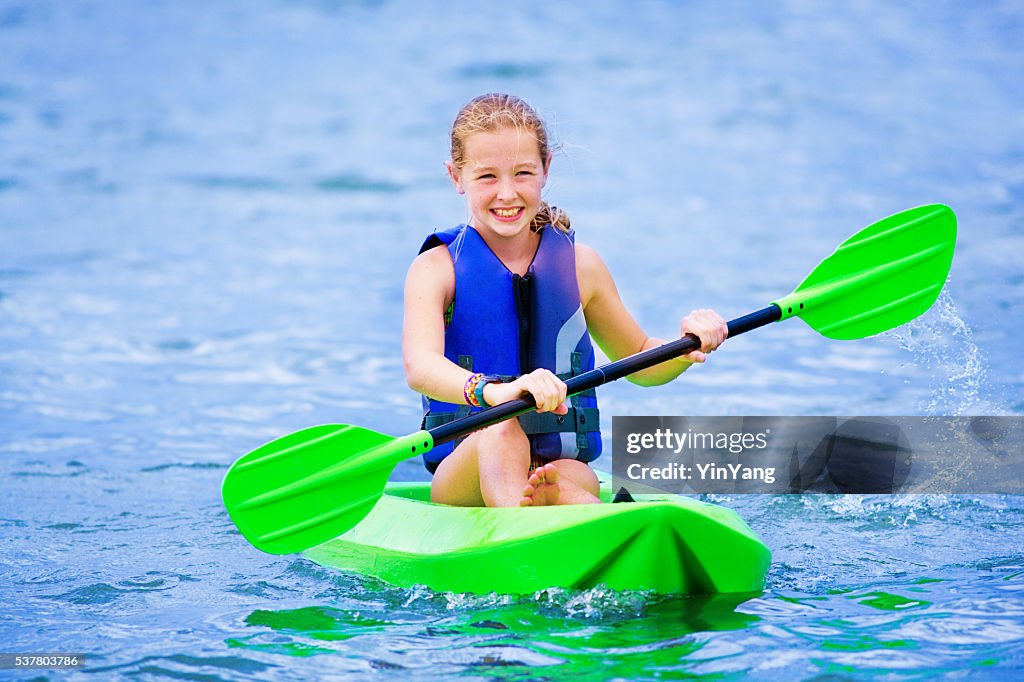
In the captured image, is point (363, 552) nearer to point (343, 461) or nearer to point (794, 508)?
point (343, 461)

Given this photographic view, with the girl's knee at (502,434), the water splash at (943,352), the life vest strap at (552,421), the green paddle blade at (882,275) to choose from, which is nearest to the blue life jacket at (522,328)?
the life vest strap at (552,421)

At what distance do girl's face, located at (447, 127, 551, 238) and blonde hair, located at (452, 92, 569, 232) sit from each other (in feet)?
0.05

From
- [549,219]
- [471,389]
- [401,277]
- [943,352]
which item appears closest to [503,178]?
[549,219]

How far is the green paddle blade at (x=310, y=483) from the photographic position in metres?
2.76

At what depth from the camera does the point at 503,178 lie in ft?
9.88

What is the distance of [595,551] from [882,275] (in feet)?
4.24

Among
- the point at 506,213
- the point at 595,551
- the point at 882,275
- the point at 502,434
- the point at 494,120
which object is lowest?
the point at 595,551

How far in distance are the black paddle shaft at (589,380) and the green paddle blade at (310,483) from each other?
2.6 inches

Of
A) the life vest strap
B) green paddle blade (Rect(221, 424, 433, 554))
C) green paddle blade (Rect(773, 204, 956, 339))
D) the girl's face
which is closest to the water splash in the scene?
green paddle blade (Rect(773, 204, 956, 339))

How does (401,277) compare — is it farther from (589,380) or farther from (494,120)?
(589,380)

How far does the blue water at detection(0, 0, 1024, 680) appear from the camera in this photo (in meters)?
2.57

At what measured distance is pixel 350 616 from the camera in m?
2.71

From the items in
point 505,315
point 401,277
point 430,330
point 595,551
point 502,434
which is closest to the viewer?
point 595,551

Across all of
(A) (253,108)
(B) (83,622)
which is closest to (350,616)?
(B) (83,622)
